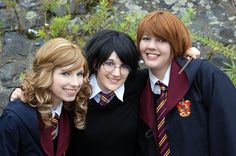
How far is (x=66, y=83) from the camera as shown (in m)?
2.48

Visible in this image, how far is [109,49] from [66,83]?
402 mm

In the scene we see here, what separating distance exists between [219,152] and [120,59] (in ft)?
2.77

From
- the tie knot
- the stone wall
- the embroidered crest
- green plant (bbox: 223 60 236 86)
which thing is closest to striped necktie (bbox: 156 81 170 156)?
the tie knot

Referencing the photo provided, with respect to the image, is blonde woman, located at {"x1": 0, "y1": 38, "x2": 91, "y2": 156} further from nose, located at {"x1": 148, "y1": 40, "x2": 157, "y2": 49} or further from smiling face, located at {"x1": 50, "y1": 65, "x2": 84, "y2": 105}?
nose, located at {"x1": 148, "y1": 40, "x2": 157, "y2": 49}

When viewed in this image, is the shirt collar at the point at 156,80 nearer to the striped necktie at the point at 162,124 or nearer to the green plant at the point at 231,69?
the striped necktie at the point at 162,124

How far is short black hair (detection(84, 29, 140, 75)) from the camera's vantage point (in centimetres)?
273

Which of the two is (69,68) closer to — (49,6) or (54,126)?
(54,126)

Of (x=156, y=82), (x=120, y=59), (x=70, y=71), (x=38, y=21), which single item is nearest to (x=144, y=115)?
(x=156, y=82)

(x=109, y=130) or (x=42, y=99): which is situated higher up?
(x=42, y=99)

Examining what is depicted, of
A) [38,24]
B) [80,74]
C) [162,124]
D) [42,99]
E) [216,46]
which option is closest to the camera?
[42,99]

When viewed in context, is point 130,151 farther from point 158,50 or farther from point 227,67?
point 227,67

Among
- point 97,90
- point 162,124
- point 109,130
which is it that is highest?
point 97,90

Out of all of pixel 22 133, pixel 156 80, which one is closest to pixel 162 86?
pixel 156 80

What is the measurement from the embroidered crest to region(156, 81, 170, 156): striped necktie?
110mm
